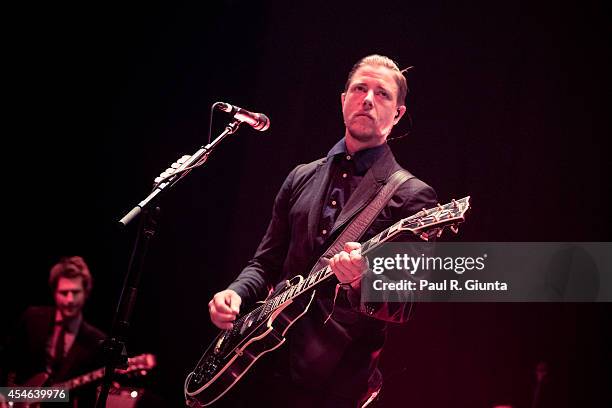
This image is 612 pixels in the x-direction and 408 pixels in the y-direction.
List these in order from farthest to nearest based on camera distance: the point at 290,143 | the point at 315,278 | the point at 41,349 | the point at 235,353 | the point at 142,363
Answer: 1. the point at 41,349
2. the point at 142,363
3. the point at 290,143
4. the point at 235,353
5. the point at 315,278

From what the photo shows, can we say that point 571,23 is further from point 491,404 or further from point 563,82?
point 491,404

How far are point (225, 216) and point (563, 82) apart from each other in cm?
218

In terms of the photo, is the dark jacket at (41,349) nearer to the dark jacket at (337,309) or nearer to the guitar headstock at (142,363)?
the guitar headstock at (142,363)

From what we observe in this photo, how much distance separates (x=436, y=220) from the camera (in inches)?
80.6

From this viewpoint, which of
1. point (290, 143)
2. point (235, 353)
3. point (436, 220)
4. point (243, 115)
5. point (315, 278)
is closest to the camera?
point (436, 220)

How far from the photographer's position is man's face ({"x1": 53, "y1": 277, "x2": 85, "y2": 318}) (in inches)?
170

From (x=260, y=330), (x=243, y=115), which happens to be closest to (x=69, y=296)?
(x=243, y=115)

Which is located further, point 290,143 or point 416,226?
point 290,143

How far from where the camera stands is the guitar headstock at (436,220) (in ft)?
6.62

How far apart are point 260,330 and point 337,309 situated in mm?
301

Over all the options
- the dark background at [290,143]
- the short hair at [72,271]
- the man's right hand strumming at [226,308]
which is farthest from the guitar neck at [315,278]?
the short hair at [72,271]

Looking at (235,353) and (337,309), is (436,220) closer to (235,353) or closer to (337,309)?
(337,309)

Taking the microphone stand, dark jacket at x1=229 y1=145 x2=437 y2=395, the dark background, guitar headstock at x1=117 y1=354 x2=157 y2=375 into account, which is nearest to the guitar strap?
dark jacket at x1=229 y1=145 x2=437 y2=395

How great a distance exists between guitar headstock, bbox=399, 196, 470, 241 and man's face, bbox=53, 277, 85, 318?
298 centimetres
